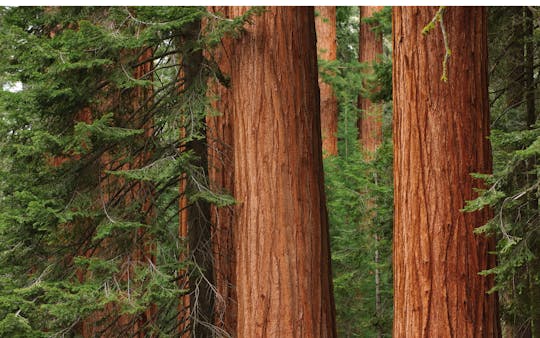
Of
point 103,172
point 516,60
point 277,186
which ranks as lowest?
point 277,186

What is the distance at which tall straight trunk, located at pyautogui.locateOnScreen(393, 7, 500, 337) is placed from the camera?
6.02 meters

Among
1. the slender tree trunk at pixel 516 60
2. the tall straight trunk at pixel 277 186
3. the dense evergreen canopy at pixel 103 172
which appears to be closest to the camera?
the tall straight trunk at pixel 277 186

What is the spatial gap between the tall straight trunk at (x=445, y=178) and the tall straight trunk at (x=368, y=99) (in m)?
10.2

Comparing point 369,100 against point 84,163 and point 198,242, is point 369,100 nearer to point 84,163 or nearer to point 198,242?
point 198,242

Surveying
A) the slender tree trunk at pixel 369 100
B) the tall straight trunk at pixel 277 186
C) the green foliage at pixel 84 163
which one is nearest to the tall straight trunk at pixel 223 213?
the green foliage at pixel 84 163

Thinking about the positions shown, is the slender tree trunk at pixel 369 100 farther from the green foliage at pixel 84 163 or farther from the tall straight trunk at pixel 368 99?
the green foliage at pixel 84 163

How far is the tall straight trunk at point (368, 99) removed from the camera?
16.8 metres

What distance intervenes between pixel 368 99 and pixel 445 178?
11.3 m

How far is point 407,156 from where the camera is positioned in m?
6.27

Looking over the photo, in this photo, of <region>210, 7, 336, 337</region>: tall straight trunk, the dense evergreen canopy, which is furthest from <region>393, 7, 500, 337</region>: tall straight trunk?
<region>210, 7, 336, 337</region>: tall straight trunk

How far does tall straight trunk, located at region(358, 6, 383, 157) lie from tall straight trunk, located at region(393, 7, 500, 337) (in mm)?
10205

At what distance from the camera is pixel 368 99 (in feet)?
56.7

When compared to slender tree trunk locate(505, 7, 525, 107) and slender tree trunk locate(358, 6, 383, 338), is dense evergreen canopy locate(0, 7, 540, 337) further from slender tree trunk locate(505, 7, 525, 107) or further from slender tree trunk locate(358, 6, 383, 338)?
slender tree trunk locate(358, 6, 383, 338)

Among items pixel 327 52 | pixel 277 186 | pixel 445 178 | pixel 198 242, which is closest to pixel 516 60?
pixel 277 186
